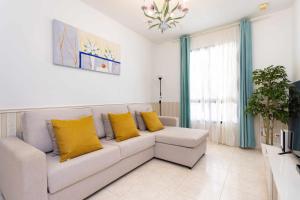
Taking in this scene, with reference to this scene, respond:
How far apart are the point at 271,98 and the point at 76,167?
297 centimetres

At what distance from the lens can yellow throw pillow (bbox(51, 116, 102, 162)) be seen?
1456 millimetres

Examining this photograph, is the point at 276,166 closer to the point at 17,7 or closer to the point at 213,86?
the point at 213,86

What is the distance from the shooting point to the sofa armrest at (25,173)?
41.9 inches

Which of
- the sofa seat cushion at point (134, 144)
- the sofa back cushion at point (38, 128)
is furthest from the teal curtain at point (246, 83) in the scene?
the sofa back cushion at point (38, 128)

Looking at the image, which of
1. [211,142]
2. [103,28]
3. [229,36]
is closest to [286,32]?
[229,36]

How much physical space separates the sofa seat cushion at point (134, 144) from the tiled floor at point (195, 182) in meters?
0.30

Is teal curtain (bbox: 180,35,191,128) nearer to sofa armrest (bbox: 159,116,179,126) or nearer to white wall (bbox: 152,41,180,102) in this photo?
white wall (bbox: 152,41,180,102)

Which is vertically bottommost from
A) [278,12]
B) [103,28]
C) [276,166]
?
[276,166]

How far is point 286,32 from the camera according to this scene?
8.81ft

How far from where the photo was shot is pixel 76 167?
4.45 feet

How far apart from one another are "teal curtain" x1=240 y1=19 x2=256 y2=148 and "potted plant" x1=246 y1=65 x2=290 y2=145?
0.25m

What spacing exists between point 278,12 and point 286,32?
0.41 m

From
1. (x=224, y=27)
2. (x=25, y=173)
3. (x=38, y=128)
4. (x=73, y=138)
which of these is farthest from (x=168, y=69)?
(x=25, y=173)

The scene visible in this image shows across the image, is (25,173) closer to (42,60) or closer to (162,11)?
(42,60)
